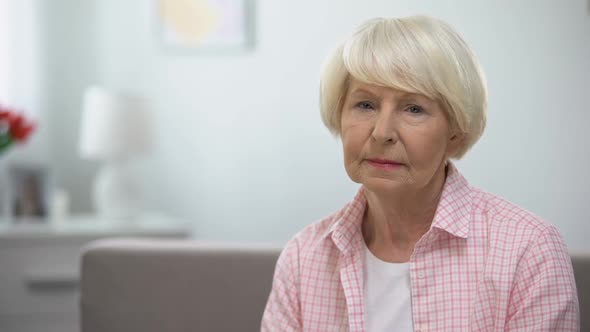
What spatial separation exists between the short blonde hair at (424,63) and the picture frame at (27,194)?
2128 millimetres

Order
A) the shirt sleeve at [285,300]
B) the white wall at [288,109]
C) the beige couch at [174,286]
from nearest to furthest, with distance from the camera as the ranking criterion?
the shirt sleeve at [285,300]
the beige couch at [174,286]
the white wall at [288,109]

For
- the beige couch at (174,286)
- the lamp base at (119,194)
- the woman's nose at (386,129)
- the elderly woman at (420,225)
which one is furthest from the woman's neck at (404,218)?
the lamp base at (119,194)

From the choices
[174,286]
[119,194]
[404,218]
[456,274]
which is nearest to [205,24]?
[119,194]

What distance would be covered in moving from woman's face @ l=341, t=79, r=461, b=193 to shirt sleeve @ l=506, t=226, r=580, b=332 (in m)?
0.20

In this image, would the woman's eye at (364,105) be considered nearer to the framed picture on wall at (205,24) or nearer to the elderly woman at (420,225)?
the elderly woman at (420,225)

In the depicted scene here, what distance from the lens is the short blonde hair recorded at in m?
1.19

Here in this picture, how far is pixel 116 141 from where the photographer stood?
117 inches

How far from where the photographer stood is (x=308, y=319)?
53.3 inches

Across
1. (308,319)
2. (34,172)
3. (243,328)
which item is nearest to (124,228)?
(34,172)

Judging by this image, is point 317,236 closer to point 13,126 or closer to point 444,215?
point 444,215

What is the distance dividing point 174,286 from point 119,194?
148cm

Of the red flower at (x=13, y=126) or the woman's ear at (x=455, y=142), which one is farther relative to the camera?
the red flower at (x=13, y=126)

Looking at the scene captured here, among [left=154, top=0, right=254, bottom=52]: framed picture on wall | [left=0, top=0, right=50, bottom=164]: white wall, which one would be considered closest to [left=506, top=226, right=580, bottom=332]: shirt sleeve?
[left=154, top=0, right=254, bottom=52]: framed picture on wall

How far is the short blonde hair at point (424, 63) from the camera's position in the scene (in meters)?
1.19
